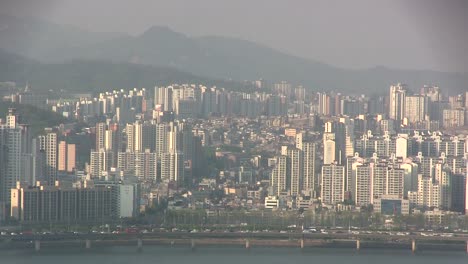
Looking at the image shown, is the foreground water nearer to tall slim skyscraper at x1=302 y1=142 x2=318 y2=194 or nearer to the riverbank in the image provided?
the riverbank

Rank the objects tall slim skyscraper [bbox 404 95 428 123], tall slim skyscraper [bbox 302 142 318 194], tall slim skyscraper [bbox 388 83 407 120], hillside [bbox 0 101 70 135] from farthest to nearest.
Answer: tall slim skyscraper [bbox 388 83 407 120] → tall slim skyscraper [bbox 404 95 428 123] → hillside [bbox 0 101 70 135] → tall slim skyscraper [bbox 302 142 318 194]

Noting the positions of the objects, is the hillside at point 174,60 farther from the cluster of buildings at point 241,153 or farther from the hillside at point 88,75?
the cluster of buildings at point 241,153

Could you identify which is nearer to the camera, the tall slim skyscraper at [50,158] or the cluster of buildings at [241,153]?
the cluster of buildings at [241,153]

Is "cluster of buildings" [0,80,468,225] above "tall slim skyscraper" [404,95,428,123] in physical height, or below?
below

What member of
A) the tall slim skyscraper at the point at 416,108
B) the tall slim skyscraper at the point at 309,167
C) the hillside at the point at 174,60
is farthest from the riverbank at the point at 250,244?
the tall slim skyscraper at the point at 416,108

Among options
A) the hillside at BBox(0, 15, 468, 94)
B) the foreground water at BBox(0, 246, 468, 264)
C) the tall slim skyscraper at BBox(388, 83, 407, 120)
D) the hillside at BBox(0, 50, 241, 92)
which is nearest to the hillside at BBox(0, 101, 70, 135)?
the hillside at BBox(0, 15, 468, 94)

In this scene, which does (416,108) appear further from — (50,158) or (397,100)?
(50,158)

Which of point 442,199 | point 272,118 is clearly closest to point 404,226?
point 442,199

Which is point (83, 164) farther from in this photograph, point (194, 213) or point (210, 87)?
point (210, 87)

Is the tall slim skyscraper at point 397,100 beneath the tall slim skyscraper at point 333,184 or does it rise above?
above
